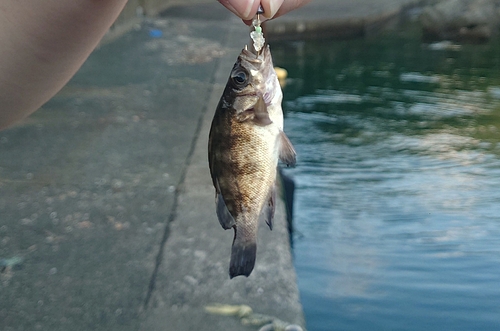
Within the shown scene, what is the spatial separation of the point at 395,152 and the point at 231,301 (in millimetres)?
3844

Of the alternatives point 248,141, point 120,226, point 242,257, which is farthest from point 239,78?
point 120,226

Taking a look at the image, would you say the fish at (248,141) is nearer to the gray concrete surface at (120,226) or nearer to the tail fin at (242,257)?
the tail fin at (242,257)

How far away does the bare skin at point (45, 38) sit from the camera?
1836 millimetres

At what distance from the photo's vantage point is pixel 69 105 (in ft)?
20.4

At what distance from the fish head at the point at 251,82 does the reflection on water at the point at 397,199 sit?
81.9 inches

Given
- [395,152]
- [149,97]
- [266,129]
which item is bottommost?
[395,152]

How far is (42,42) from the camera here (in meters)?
1.98

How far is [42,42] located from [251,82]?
0.68m

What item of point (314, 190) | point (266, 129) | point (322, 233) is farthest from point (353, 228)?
point (266, 129)

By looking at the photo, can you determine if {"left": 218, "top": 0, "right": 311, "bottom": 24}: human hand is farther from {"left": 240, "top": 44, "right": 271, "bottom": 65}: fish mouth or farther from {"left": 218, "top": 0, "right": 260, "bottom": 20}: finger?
{"left": 240, "top": 44, "right": 271, "bottom": 65}: fish mouth

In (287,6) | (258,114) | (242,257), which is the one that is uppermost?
(287,6)

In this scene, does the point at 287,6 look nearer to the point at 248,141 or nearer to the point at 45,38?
the point at 248,141

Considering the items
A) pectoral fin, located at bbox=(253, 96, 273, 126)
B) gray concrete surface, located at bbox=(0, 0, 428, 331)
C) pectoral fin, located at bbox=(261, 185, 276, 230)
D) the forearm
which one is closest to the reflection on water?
gray concrete surface, located at bbox=(0, 0, 428, 331)

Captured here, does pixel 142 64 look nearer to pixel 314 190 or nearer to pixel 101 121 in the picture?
pixel 101 121
